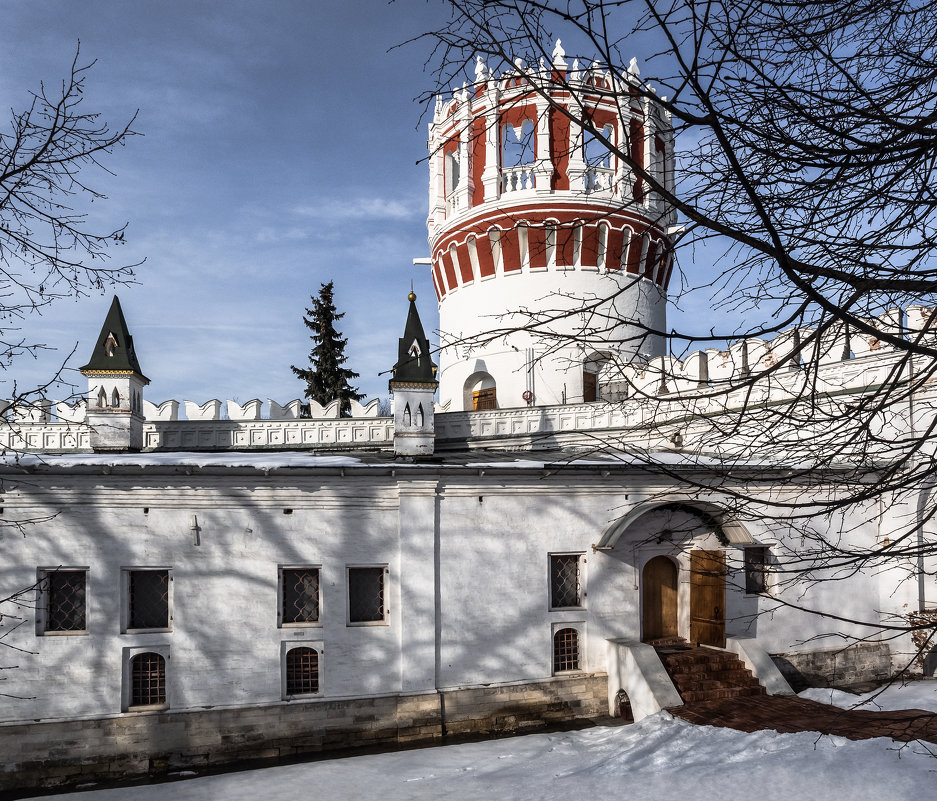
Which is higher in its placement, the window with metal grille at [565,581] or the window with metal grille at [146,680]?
the window with metal grille at [565,581]

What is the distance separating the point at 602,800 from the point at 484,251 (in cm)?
1785

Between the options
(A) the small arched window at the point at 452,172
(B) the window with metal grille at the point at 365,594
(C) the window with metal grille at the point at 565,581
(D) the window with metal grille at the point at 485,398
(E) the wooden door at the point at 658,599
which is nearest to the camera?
(B) the window with metal grille at the point at 365,594

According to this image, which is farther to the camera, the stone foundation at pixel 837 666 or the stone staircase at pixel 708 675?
the stone foundation at pixel 837 666

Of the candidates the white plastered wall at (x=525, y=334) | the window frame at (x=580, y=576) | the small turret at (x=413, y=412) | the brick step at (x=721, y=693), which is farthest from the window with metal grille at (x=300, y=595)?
the white plastered wall at (x=525, y=334)

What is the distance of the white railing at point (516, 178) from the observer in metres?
23.3

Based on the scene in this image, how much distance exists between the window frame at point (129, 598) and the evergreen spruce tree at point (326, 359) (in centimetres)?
2900

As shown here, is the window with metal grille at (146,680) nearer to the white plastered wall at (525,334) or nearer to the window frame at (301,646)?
the window frame at (301,646)

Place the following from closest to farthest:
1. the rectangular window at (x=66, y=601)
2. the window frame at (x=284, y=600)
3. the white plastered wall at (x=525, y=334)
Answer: the rectangular window at (x=66, y=601) < the window frame at (x=284, y=600) < the white plastered wall at (x=525, y=334)

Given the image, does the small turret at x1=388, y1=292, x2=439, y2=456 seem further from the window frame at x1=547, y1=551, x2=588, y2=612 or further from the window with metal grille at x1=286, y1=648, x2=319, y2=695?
the window with metal grille at x1=286, y1=648, x2=319, y2=695

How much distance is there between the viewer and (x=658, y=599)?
15.1 meters

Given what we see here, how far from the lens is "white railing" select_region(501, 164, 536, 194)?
2333 centimetres

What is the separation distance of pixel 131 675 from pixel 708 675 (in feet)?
34.2

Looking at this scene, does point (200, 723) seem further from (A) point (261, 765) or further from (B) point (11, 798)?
(B) point (11, 798)

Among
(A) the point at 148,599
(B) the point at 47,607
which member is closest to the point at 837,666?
(A) the point at 148,599
